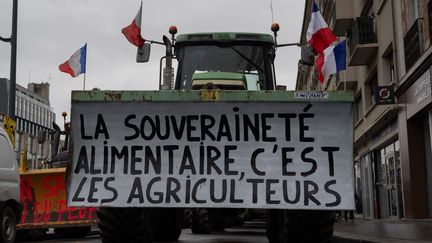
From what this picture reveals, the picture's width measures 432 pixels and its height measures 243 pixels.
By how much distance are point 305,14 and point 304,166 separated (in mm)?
39123

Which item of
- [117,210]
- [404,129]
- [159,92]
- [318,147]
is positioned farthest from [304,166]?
[404,129]

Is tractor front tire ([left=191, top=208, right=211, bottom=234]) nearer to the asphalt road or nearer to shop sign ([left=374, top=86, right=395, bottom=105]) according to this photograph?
the asphalt road

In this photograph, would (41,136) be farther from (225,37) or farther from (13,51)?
(225,37)

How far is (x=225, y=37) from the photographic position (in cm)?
834

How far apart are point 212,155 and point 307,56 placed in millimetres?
3323

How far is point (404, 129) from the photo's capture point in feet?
58.1

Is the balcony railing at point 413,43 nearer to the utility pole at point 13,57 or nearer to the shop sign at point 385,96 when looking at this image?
the shop sign at point 385,96

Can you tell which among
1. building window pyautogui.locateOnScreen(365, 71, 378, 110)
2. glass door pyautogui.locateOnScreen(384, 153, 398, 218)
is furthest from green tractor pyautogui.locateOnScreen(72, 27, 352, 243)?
building window pyautogui.locateOnScreen(365, 71, 378, 110)

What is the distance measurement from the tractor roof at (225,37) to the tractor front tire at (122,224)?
3.09 m

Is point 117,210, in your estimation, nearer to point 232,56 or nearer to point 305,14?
point 232,56

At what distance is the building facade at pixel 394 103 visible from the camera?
53.1 ft

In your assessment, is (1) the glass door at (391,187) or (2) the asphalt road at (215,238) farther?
(1) the glass door at (391,187)

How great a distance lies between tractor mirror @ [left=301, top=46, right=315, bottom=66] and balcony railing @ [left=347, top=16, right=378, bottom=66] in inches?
548

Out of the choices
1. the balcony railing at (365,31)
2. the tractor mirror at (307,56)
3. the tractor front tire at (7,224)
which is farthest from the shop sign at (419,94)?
the tractor front tire at (7,224)
